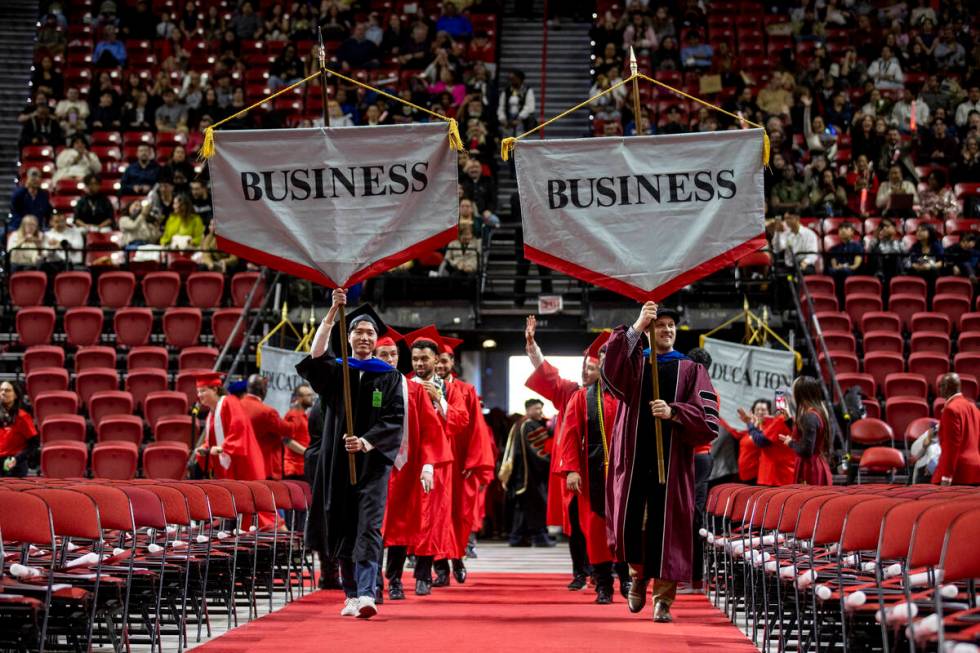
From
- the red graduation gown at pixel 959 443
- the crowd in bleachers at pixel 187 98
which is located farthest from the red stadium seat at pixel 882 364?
the red graduation gown at pixel 959 443

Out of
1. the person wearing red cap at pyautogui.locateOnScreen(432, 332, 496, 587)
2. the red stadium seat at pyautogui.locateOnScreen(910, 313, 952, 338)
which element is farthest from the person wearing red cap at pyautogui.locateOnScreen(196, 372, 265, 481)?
the red stadium seat at pyautogui.locateOnScreen(910, 313, 952, 338)

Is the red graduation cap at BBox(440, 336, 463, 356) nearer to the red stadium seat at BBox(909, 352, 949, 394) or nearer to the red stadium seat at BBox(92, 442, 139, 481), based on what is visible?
the red stadium seat at BBox(92, 442, 139, 481)

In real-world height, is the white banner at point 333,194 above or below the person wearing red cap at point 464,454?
above

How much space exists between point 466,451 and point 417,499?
141cm

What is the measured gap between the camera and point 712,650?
655cm

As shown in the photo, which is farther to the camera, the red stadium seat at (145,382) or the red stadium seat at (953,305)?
the red stadium seat at (953,305)

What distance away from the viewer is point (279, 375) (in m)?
13.8

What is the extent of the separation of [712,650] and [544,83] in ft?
53.9

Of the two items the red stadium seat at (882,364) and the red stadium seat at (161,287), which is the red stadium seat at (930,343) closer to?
the red stadium seat at (882,364)

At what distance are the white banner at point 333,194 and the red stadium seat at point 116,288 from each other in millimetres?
8559

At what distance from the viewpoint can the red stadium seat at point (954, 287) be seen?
52.9 ft

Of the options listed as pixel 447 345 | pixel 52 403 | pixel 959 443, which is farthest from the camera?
pixel 52 403

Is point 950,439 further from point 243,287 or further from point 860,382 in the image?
point 243,287

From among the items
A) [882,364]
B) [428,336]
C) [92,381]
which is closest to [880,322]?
[882,364]
